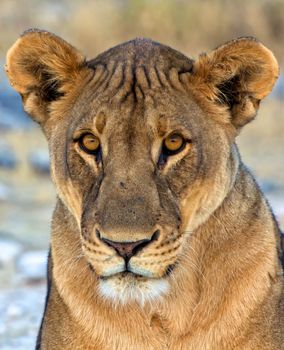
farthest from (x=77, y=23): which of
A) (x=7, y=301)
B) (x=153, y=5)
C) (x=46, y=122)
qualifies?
(x=46, y=122)

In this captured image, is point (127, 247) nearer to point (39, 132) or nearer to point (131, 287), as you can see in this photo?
point (131, 287)

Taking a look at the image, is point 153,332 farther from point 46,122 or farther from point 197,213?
point 46,122

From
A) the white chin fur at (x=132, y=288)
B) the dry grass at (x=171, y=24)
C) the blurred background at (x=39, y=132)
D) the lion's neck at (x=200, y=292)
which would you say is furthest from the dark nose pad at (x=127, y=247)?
the dry grass at (x=171, y=24)

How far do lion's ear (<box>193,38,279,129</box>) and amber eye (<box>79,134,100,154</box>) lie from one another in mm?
379

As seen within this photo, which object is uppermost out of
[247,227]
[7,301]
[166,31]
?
[166,31]

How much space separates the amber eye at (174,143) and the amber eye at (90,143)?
20cm

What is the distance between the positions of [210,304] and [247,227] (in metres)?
0.27

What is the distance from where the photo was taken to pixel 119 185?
3254 millimetres

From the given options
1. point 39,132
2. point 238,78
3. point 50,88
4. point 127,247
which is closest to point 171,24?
point 39,132

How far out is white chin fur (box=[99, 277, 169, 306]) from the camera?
3.20 m

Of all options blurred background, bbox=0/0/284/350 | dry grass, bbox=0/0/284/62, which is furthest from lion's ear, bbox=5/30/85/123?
dry grass, bbox=0/0/284/62

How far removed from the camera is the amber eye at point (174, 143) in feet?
10.9

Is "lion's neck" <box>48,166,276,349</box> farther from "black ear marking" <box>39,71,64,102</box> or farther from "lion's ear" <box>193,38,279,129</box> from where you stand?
"black ear marking" <box>39,71,64,102</box>

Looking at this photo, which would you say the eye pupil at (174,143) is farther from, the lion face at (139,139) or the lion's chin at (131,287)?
the lion's chin at (131,287)
